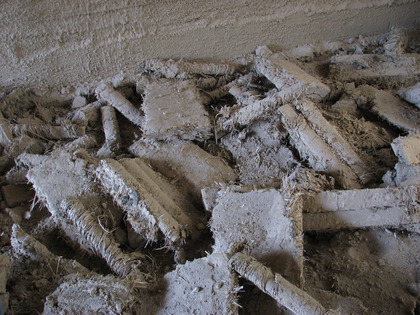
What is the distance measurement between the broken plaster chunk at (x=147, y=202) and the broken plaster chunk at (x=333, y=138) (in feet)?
2.89

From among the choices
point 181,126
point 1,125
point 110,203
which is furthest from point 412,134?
point 1,125

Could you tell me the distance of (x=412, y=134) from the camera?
7.10 feet

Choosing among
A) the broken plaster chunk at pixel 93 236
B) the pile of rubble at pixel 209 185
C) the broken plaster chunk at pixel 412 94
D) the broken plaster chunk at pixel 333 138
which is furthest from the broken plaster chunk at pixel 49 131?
the broken plaster chunk at pixel 412 94

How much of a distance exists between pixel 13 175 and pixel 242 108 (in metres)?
1.43

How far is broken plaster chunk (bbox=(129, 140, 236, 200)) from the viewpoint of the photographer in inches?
84.2

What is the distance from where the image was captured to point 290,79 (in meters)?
2.35

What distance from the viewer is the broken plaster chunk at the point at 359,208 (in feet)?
6.08

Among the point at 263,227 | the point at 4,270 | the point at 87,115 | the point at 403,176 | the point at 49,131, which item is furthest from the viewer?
the point at 87,115

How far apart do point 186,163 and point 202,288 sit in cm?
83

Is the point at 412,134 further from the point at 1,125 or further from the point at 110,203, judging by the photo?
the point at 1,125

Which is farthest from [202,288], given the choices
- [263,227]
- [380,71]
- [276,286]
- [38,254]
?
[380,71]

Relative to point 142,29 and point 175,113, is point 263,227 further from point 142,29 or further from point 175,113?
point 142,29

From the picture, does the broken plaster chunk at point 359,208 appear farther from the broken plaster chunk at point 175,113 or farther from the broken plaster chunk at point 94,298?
the broken plaster chunk at point 94,298

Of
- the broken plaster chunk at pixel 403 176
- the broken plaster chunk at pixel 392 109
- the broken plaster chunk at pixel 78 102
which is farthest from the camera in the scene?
the broken plaster chunk at pixel 78 102
